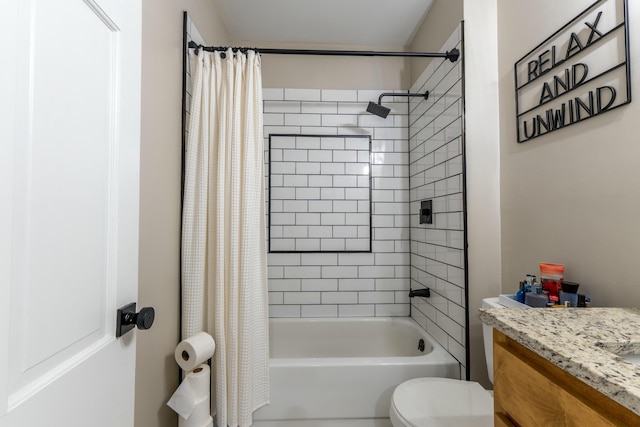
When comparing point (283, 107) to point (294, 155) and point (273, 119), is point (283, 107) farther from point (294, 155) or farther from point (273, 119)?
point (294, 155)

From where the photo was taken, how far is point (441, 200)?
1794 millimetres

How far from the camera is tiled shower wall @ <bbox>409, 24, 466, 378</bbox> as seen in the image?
5.23 feet

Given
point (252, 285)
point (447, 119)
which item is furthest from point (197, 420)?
point (447, 119)

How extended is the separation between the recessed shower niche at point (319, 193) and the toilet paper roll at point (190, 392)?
3.86 ft

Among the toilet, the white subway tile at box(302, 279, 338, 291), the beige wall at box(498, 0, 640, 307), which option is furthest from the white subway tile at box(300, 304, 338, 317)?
the beige wall at box(498, 0, 640, 307)

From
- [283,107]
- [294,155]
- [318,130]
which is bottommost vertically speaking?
[294,155]

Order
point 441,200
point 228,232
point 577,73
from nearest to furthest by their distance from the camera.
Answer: point 577,73 < point 228,232 < point 441,200

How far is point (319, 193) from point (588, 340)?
187 cm

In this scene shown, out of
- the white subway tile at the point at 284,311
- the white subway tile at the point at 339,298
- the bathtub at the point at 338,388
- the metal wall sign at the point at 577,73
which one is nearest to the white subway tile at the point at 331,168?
the white subway tile at the point at 339,298

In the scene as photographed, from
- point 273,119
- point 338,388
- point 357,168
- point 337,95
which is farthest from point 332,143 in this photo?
point 338,388

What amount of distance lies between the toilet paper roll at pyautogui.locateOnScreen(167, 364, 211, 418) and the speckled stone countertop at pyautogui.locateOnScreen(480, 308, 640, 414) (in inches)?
42.5

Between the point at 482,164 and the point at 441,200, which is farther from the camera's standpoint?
the point at 441,200

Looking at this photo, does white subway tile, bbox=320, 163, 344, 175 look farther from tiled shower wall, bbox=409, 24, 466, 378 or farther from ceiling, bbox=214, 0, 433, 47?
ceiling, bbox=214, 0, 433, 47

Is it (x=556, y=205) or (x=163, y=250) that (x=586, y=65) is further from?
(x=163, y=250)
